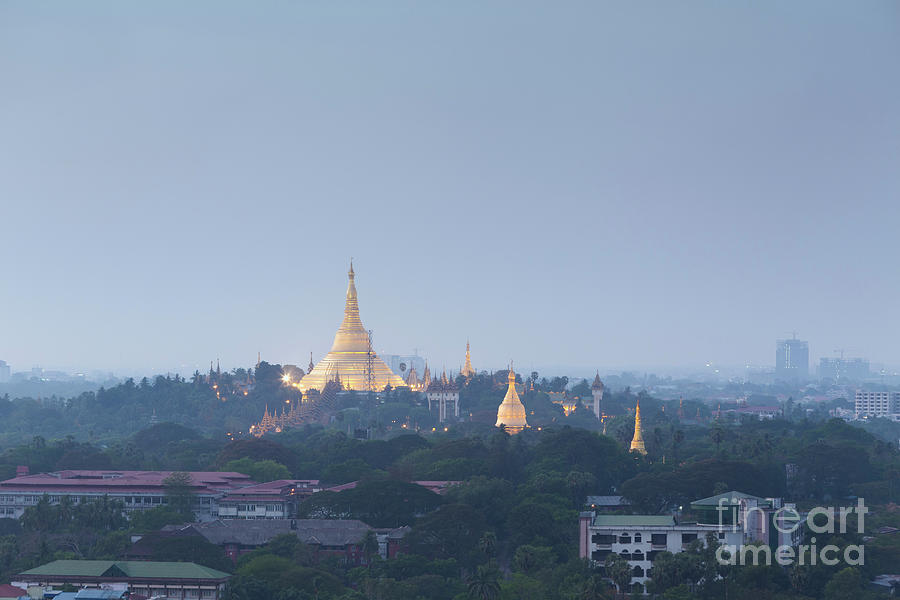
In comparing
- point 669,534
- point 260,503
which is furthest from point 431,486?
point 669,534

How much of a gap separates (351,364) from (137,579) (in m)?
84.3

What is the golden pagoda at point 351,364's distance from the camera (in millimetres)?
141375

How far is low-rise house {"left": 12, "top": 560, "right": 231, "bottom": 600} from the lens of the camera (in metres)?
57.7

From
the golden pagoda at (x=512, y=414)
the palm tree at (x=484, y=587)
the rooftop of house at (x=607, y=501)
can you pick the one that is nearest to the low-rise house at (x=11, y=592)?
the palm tree at (x=484, y=587)

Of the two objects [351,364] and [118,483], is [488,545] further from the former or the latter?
[351,364]

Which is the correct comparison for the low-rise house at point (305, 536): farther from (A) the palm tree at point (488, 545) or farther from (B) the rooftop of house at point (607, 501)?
(B) the rooftop of house at point (607, 501)

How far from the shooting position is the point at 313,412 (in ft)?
429

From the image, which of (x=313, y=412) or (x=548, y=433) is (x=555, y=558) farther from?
(x=313, y=412)

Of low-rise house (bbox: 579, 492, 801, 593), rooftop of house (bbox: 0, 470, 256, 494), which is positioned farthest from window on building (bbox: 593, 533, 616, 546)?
rooftop of house (bbox: 0, 470, 256, 494)

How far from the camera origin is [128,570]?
59.0m

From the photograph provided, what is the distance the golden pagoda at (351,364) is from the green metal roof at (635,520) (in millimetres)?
76467

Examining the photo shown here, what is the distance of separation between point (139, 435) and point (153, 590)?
54.8 meters

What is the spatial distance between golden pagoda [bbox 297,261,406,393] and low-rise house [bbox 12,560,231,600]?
81054 mm

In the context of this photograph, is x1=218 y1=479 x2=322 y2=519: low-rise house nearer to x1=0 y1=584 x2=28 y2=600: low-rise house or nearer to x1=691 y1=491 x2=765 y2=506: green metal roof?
x1=0 y1=584 x2=28 y2=600: low-rise house
